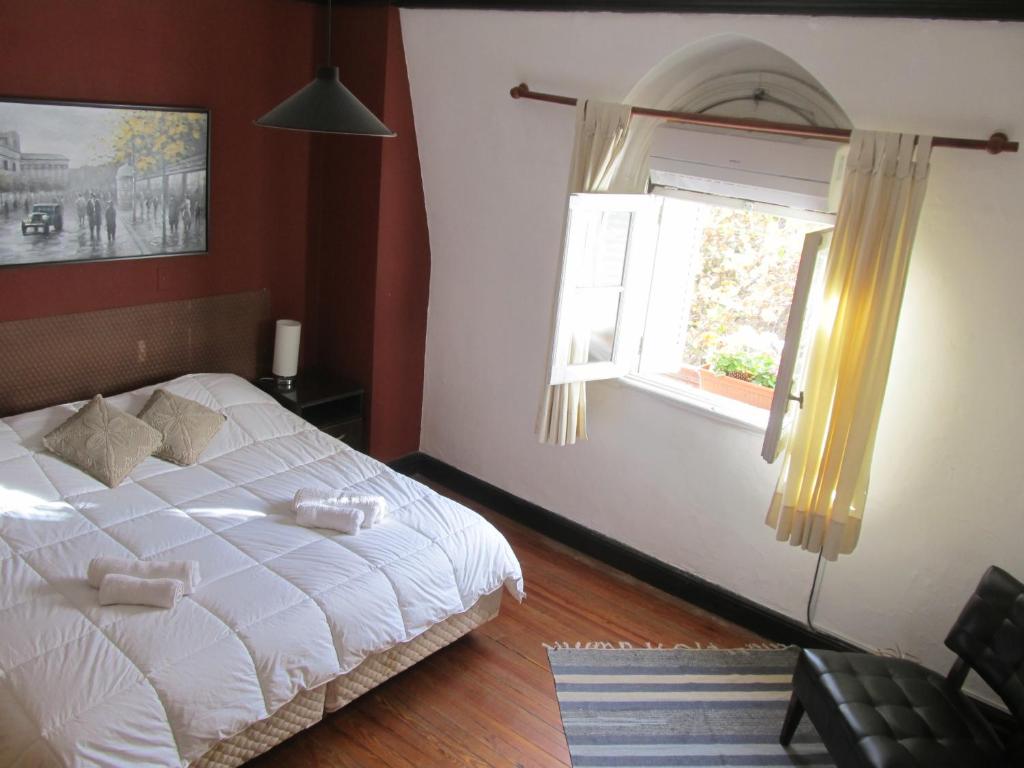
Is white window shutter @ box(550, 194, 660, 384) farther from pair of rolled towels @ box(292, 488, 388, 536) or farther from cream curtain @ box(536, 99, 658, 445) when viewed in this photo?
pair of rolled towels @ box(292, 488, 388, 536)

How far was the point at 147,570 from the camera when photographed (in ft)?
9.61

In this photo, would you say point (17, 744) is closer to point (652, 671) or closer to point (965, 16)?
point (652, 671)

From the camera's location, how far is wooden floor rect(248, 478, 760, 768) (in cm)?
310

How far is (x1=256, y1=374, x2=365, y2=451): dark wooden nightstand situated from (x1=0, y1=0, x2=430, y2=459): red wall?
0.33 feet

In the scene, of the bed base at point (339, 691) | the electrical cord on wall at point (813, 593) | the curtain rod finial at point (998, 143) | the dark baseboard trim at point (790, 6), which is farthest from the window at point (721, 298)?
the bed base at point (339, 691)

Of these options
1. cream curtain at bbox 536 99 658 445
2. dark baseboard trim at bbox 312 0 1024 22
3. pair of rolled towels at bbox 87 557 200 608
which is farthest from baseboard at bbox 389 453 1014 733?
dark baseboard trim at bbox 312 0 1024 22

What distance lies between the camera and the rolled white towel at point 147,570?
2896 millimetres

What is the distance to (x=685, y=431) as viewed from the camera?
4.10 m

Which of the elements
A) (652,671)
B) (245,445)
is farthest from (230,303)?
(652,671)

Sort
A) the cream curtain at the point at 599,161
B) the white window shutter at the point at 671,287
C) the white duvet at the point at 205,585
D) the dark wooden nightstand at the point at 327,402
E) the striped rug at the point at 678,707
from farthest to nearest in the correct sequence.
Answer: the dark wooden nightstand at the point at 327,402, the white window shutter at the point at 671,287, the cream curtain at the point at 599,161, the striped rug at the point at 678,707, the white duvet at the point at 205,585

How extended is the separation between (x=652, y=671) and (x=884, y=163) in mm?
2108

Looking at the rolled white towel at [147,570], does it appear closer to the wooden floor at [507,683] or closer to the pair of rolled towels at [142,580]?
the pair of rolled towels at [142,580]

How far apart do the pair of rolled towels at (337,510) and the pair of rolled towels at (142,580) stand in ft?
1.67

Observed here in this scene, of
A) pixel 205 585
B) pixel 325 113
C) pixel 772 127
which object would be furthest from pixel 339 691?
pixel 772 127
